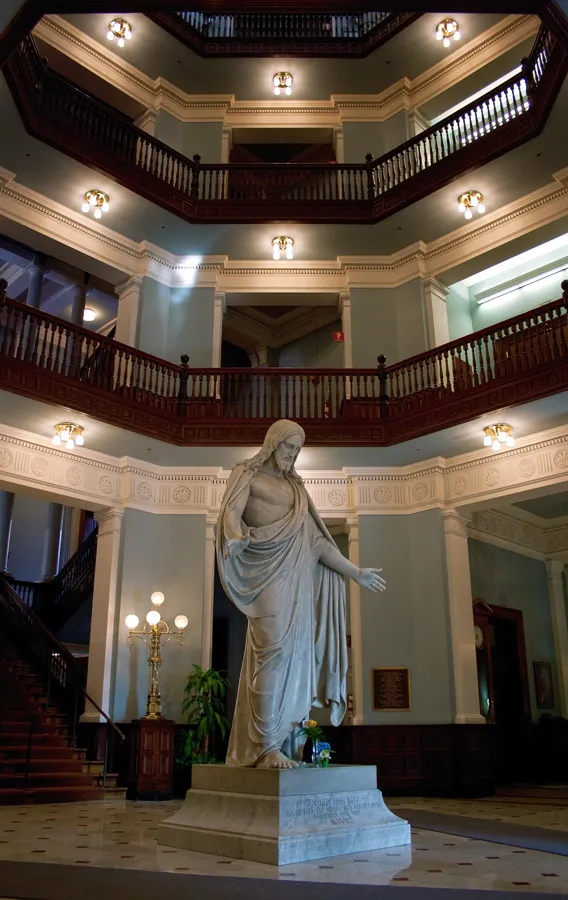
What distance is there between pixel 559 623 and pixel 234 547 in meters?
11.5

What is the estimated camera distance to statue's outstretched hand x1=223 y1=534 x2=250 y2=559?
4477 millimetres

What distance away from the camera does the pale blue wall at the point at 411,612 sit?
35.2 feet

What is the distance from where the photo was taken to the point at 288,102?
15.3m

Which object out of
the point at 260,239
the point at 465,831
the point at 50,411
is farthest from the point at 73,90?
the point at 465,831

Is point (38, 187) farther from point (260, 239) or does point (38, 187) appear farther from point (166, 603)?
point (166, 603)

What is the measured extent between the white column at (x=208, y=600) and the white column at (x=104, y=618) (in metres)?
1.27

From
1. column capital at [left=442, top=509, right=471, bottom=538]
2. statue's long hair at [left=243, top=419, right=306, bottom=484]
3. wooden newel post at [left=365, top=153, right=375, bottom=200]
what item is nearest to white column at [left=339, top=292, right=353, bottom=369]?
wooden newel post at [left=365, top=153, right=375, bottom=200]

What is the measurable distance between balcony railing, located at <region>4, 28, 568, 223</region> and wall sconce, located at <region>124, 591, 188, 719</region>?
21.7ft

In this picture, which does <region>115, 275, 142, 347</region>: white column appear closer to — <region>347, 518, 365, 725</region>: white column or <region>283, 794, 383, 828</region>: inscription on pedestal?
<region>347, 518, 365, 725</region>: white column

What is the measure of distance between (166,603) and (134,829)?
551 centimetres

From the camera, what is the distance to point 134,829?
5.87 m

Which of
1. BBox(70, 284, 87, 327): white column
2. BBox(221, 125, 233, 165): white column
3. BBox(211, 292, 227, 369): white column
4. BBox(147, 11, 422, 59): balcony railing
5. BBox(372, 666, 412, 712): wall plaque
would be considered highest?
BBox(147, 11, 422, 59): balcony railing

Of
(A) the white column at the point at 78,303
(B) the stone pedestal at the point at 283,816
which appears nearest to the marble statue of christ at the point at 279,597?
(B) the stone pedestal at the point at 283,816

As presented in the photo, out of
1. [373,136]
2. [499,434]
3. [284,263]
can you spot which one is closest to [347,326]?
[284,263]
